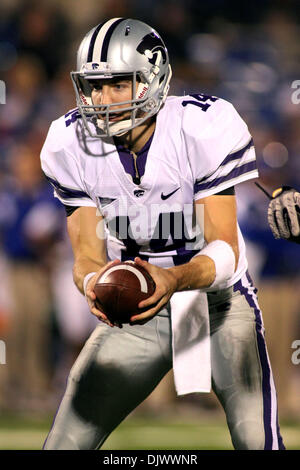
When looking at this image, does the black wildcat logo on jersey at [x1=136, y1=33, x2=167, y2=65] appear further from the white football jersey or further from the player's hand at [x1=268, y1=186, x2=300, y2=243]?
the player's hand at [x1=268, y1=186, x2=300, y2=243]

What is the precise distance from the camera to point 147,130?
9.05 ft

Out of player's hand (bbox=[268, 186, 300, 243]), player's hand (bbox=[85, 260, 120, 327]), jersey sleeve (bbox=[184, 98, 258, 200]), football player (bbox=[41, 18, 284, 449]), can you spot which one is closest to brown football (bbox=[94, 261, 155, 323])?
player's hand (bbox=[85, 260, 120, 327])

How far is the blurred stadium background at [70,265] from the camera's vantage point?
16.5 feet

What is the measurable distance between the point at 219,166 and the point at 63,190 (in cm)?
52

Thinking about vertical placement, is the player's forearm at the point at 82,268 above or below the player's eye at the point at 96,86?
below

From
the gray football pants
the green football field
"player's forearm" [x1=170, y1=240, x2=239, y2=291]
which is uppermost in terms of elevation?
"player's forearm" [x1=170, y1=240, x2=239, y2=291]

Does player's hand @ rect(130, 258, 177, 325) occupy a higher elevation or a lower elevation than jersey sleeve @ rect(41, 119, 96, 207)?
lower

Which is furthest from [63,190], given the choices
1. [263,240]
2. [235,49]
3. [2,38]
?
[2,38]

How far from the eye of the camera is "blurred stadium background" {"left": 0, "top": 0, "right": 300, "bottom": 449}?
5.02 meters

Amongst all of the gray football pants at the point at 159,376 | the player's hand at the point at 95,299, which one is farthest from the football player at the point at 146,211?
the player's hand at the point at 95,299

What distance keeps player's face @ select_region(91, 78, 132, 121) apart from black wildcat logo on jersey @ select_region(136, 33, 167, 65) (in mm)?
111

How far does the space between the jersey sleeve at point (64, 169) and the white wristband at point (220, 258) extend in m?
0.45

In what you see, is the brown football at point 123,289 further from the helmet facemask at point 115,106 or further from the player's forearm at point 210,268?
the helmet facemask at point 115,106

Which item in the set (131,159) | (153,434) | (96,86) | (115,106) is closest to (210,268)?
(131,159)
